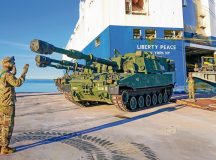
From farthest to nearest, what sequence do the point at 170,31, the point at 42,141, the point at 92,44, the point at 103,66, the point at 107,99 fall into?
1. the point at 92,44
2. the point at 170,31
3. the point at 103,66
4. the point at 107,99
5. the point at 42,141

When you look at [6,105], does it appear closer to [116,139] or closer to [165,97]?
[116,139]

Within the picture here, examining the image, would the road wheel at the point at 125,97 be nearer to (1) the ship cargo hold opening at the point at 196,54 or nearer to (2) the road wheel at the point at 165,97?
(2) the road wheel at the point at 165,97

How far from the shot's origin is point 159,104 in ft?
51.5

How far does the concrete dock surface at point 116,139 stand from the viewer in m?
5.75

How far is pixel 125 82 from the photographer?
12211mm

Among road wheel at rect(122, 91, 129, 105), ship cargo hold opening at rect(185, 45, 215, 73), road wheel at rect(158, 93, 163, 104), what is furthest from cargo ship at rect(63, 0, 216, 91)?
road wheel at rect(122, 91, 129, 105)

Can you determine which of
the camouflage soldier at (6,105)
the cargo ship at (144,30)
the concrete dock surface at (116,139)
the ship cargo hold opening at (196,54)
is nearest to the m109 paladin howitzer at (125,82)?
the concrete dock surface at (116,139)

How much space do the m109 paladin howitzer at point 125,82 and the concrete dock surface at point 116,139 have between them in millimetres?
1830

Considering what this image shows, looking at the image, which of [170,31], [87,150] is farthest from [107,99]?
[170,31]

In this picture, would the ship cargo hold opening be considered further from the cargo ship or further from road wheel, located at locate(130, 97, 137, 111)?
road wheel, located at locate(130, 97, 137, 111)

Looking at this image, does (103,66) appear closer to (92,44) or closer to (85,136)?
(85,136)

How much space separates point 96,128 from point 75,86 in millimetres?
5331

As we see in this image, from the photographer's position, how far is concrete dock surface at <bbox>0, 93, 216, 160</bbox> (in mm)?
5750

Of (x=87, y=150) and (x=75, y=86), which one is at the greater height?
(x=75, y=86)
